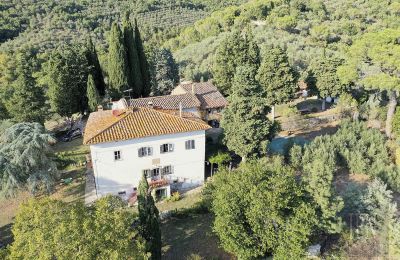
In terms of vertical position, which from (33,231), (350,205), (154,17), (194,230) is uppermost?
(154,17)

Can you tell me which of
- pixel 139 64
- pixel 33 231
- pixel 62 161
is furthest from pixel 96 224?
pixel 139 64

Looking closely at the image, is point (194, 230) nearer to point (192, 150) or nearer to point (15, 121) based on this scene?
point (192, 150)

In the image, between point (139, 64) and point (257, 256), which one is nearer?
point (257, 256)

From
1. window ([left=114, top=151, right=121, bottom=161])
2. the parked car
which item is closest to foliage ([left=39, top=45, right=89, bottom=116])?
the parked car

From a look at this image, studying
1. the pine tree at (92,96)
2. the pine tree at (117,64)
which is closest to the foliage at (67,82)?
the pine tree at (92,96)

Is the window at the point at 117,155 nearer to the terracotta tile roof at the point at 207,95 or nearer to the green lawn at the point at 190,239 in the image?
the green lawn at the point at 190,239

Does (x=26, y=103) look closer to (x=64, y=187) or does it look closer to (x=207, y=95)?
(x=64, y=187)
